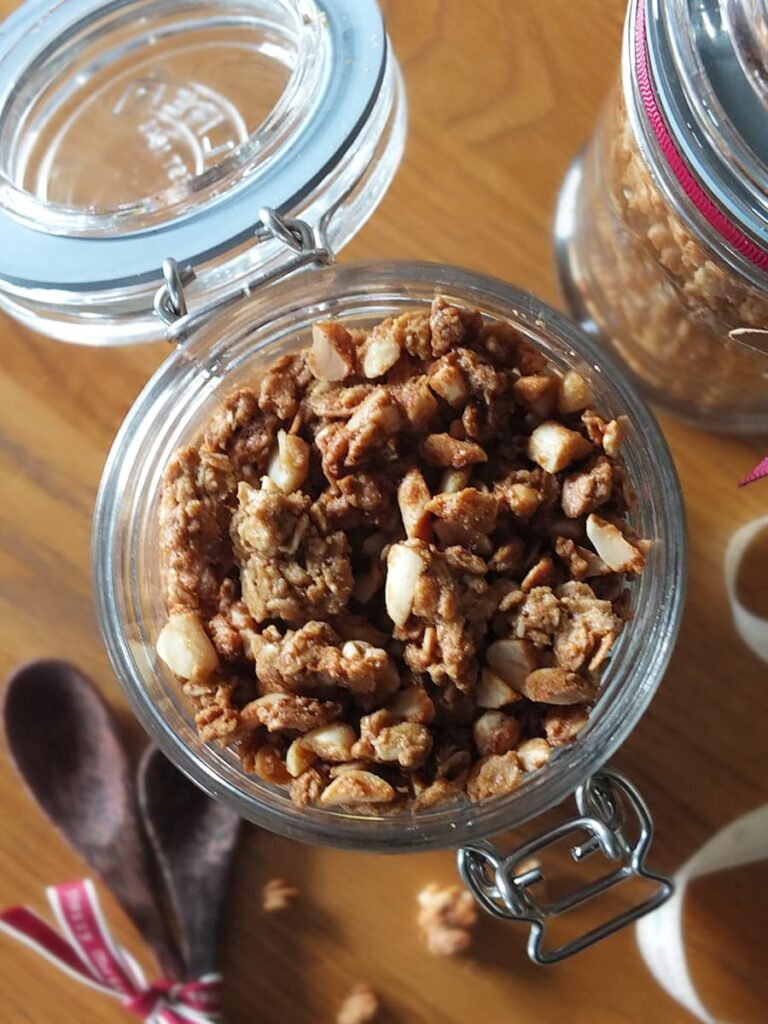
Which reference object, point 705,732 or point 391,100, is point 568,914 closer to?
point 705,732

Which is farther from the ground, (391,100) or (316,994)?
(391,100)

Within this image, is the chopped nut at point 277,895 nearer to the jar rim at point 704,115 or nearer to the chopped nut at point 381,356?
the chopped nut at point 381,356

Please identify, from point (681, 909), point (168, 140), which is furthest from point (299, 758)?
point (168, 140)

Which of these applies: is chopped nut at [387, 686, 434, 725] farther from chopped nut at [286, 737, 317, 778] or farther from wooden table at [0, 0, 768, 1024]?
wooden table at [0, 0, 768, 1024]

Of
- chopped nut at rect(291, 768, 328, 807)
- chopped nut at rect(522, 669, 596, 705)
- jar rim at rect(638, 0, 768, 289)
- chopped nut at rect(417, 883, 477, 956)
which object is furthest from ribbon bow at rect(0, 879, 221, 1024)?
jar rim at rect(638, 0, 768, 289)

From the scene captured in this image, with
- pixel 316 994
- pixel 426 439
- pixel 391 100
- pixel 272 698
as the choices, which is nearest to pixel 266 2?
pixel 391 100

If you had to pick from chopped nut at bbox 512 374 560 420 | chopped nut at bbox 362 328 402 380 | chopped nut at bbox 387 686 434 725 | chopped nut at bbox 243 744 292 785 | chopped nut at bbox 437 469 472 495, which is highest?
chopped nut at bbox 362 328 402 380

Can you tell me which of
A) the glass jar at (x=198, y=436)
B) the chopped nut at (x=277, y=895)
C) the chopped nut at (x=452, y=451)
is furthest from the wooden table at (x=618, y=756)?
the chopped nut at (x=452, y=451)

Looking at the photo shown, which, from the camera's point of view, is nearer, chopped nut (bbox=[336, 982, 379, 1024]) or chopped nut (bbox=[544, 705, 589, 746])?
chopped nut (bbox=[544, 705, 589, 746])
